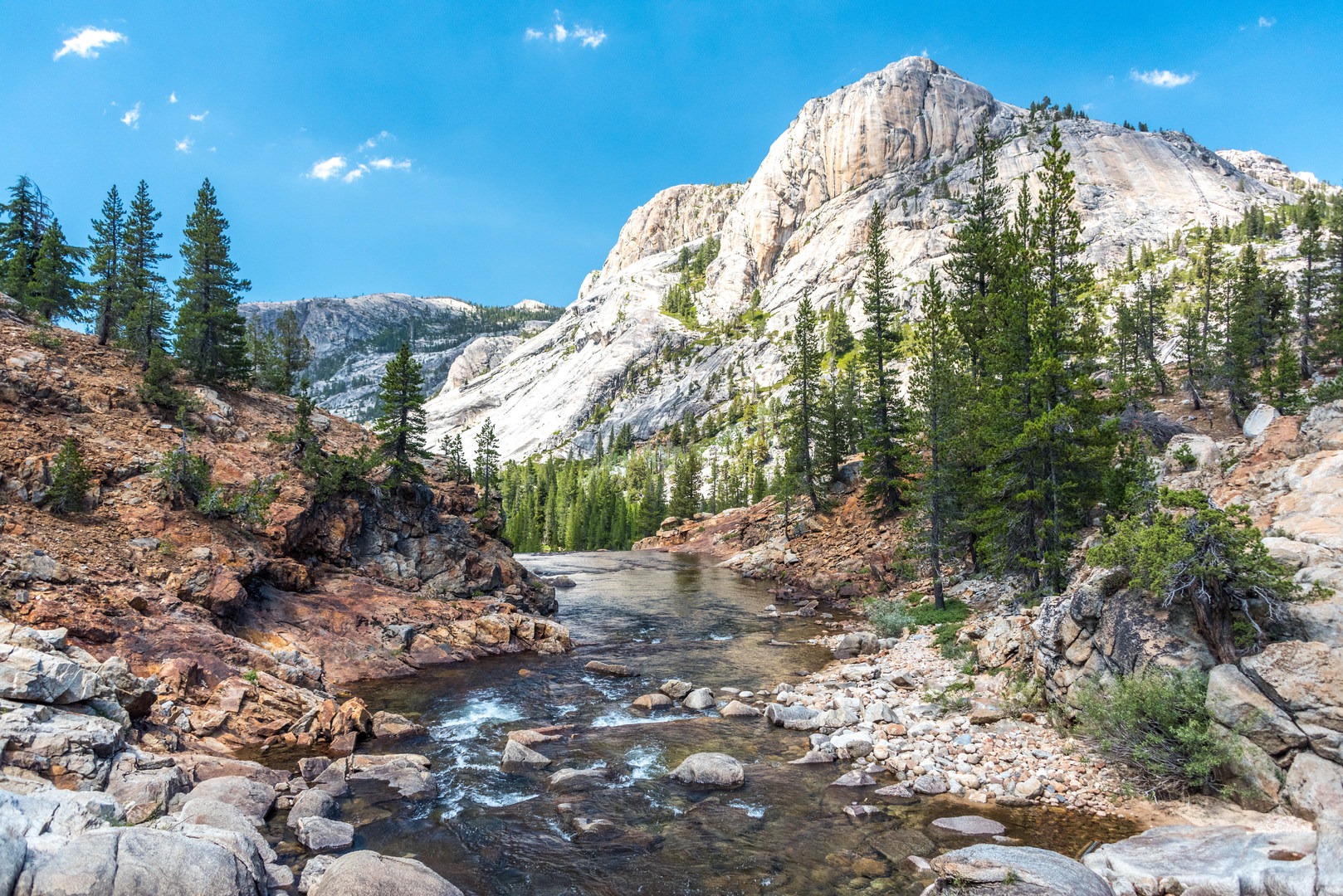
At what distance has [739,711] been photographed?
57.9 ft

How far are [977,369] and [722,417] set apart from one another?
380 ft

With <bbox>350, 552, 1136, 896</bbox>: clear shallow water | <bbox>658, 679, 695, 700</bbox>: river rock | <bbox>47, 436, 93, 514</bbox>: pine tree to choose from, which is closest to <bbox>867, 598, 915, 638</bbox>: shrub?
<bbox>350, 552, 1136, 896</bbox>: clear shallow water

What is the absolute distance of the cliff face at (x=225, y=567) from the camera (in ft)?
48.9

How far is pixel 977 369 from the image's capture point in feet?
118

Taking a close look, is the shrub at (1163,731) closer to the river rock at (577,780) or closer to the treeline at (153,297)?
the river rock at (577,780)

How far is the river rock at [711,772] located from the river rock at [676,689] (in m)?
5.65

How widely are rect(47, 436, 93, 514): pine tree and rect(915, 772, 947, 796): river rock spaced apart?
79.6ft

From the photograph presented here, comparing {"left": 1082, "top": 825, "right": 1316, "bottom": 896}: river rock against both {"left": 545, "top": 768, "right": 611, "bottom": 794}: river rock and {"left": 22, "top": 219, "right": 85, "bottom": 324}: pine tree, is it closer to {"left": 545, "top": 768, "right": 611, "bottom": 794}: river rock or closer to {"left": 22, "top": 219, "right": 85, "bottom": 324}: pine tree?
{"left": 545, "top": 768, "right": 611, "bottom": 794}: river rock

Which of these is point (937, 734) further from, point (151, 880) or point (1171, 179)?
point (1171, 179)

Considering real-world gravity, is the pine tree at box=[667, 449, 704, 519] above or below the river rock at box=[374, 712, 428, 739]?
above

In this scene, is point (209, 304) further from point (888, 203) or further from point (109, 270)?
point (888, 203)

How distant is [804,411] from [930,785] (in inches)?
1845

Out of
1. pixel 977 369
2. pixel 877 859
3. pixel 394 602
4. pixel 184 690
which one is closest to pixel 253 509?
pixel 394 602

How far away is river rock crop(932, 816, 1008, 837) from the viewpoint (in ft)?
34.8
